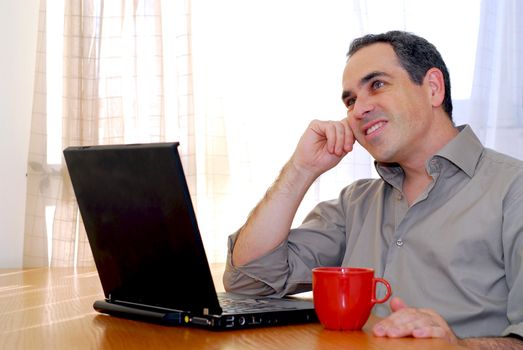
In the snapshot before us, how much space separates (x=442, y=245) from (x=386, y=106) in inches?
13.5

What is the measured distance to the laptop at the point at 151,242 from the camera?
1048 mm

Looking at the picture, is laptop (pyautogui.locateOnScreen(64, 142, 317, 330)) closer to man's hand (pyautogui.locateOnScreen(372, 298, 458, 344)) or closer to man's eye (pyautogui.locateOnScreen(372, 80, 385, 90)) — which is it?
man's hand (pyautogui.locateOnScreen(372, 298, 458, 344))

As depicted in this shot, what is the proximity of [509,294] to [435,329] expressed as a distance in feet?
1.39

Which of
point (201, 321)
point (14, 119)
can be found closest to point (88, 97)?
point (14, 119)

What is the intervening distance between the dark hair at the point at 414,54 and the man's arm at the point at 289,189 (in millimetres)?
228

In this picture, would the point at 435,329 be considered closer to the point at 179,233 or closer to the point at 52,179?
the point at 179,233

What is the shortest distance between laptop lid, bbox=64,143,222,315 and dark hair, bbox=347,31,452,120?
813 millimetres

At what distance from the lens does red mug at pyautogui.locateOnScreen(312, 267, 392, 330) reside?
1.04 m

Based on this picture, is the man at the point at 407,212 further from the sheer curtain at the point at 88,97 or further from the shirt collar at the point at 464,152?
the sheer curtain at the point at 88,97

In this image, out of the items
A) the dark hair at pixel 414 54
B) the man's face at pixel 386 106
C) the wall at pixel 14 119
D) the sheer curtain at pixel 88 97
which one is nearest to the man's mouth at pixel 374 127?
the man's face at pixel 386 106

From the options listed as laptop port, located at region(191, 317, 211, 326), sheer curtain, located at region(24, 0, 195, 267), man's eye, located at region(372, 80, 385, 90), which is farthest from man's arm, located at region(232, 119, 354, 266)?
sheer curtain, located at region(24, 0, 195, 267)

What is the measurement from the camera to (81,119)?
9.42 feet

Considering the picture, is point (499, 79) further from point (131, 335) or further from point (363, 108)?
point (131, 335)

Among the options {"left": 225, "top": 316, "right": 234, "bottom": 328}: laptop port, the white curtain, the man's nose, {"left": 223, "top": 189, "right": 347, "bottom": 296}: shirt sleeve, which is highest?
the white curtain
